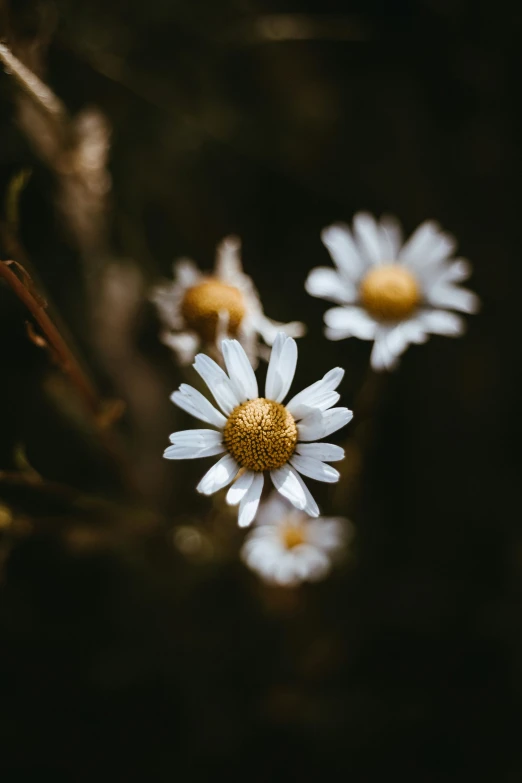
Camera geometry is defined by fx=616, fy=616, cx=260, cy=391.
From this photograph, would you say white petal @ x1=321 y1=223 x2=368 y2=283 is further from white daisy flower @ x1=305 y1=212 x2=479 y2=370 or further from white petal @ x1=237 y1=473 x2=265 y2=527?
white petal @ x1=237 y1=473 x2=265 y2=527

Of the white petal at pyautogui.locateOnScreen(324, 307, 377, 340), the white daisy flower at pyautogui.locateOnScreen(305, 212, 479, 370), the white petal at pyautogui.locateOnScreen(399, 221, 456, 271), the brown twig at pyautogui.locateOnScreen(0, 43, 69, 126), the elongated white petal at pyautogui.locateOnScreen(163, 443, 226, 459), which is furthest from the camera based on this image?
the white petal at pyautogui.locateOnScreen(399, 221, 456, 271)

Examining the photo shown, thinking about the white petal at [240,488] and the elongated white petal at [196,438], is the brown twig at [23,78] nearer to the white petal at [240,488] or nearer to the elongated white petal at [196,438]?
the elongated white petal at [196,438]

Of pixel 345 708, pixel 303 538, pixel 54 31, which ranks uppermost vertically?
pixel 54 31

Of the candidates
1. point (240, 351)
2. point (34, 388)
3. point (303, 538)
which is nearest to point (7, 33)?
A: point (240, 351)

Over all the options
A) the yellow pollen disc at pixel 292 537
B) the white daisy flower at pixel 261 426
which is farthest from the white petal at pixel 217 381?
the yellow pollen disc at pixel 292 537

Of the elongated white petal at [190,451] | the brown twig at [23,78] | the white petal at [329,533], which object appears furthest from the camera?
the white petal at [329,533]

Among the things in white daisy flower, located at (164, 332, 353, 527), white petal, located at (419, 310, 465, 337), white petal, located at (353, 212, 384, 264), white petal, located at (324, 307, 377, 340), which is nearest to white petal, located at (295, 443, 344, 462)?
white daisy flower, located at (164, 332, 353, 527)

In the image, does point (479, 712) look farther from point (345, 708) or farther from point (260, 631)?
point (260, 631)
